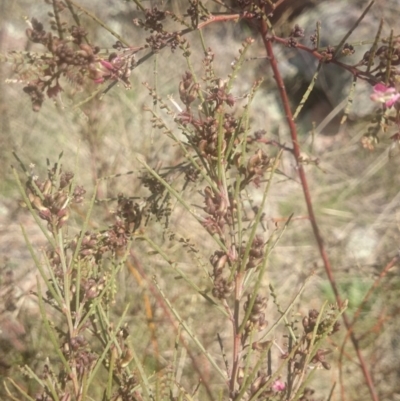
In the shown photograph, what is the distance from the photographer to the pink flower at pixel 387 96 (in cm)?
40

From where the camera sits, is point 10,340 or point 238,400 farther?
point 10,340

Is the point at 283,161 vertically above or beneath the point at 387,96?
above

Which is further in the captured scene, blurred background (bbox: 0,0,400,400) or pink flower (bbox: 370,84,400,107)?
blurred background (bbox: 0,0,400,400)

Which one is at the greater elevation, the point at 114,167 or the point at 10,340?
the point at 114,167

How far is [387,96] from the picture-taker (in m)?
0.40

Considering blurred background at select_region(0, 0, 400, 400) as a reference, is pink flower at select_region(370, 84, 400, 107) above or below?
below

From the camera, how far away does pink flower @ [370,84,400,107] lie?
396mm

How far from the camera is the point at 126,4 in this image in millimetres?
1324

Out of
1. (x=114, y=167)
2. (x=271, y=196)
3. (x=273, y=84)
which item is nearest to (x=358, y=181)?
(x=271, y=196)

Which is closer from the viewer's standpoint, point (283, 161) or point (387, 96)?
point (387, 96)

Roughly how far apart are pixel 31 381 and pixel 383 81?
0.98 metres

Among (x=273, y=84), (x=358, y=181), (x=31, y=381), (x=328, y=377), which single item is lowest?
(x=31, y=381)

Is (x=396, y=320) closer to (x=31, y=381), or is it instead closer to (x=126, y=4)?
(x=31, y=381)

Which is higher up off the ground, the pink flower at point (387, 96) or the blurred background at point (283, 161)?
the blurred background at point (283, 161)
